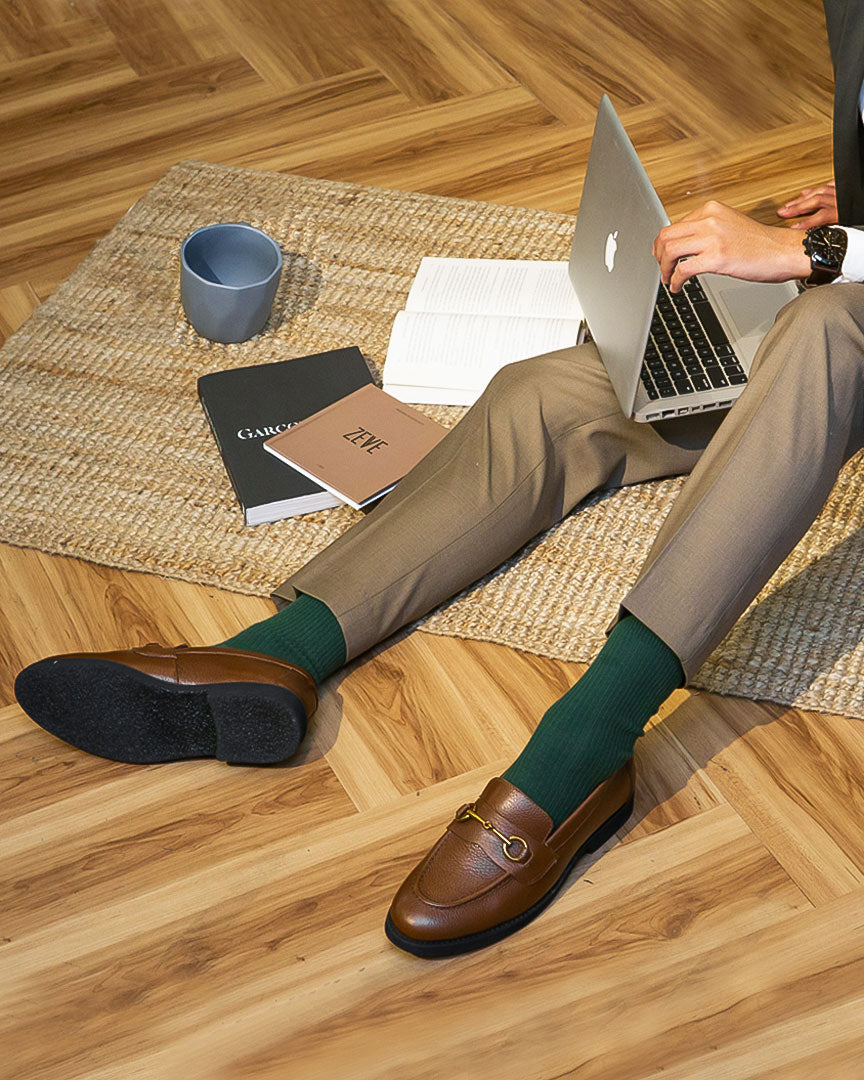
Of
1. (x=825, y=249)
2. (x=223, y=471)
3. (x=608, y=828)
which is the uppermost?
(x=825, y=249)

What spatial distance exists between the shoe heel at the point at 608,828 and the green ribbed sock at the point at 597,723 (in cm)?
6

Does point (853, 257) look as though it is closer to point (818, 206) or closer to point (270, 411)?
point (818, 206)

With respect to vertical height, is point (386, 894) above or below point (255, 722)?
below

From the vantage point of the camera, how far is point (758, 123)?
88.7 inches

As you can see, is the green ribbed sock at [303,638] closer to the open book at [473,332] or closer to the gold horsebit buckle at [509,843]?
the gold horsebit buckle at [509,843]

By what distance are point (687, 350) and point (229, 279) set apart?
77 cm

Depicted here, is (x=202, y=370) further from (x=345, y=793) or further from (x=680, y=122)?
(x=680, y=122)

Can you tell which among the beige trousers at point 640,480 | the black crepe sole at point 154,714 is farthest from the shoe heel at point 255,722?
the beige trousers at point 640,480

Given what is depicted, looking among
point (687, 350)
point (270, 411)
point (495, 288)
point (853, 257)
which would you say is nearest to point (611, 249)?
point (687, 350)

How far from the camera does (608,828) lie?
1190 mm

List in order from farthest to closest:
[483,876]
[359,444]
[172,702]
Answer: [359,444], [172,702], [483,876]

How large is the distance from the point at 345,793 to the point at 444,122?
147 cm

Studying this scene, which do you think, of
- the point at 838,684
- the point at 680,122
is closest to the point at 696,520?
the point at 838,684

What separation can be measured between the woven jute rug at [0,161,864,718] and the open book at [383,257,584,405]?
5 cm
